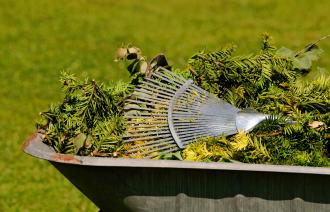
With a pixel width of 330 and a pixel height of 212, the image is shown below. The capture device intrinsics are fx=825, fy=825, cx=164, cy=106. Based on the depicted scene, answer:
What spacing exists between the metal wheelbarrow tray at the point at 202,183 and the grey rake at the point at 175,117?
188 mm

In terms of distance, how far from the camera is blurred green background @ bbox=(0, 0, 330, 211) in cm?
555

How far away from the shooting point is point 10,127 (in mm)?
5801

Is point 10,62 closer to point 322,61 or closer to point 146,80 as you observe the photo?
point 322,61

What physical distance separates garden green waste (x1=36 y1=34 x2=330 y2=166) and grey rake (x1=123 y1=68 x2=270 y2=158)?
0.04 m

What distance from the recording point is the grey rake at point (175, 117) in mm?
2918

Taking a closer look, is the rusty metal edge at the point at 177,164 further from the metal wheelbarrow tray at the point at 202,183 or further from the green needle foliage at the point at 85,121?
the green needle foliage at the point at 85,121

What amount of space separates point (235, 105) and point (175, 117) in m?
0.28

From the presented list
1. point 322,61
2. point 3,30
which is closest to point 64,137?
point 322,61

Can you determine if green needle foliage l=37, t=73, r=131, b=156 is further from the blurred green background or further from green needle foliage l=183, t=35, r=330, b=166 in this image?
the blurred green background

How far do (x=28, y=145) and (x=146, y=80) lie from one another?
585mm

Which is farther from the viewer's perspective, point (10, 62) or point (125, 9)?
point (125, 9)

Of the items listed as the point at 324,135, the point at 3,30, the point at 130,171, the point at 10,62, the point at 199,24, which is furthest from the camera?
the point at 199,24

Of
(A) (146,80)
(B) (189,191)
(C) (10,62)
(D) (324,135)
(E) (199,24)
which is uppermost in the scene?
(E) (199,24)

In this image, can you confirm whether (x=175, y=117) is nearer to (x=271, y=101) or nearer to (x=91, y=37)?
(x=271, y=101)
